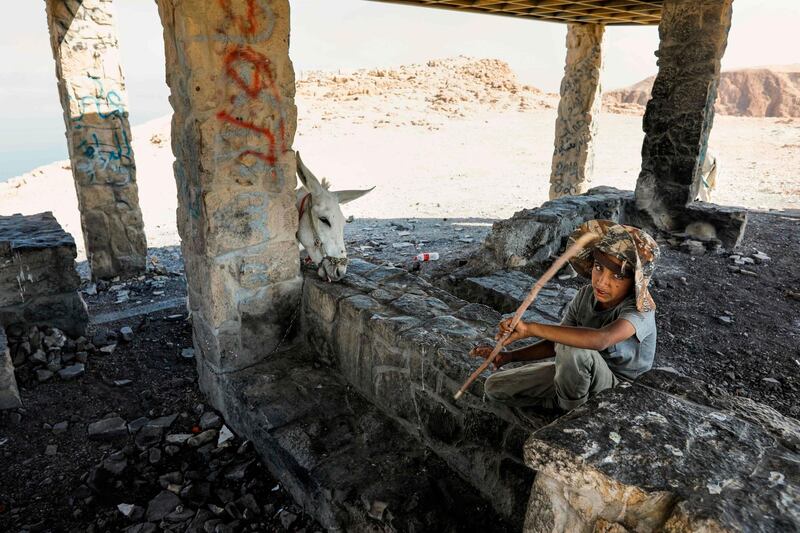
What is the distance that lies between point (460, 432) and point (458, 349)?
37 cm

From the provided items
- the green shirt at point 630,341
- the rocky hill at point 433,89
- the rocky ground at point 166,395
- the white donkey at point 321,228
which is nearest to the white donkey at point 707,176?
the rocky ground at point 166,395

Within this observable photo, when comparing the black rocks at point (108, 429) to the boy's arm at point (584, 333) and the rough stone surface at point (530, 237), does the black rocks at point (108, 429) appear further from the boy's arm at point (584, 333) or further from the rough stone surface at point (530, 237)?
the rough stone surface at point (530, 237)

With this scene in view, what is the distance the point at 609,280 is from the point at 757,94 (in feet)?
126

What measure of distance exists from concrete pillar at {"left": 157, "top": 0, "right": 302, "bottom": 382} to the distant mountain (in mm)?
28516

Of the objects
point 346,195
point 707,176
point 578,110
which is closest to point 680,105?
point 707,176

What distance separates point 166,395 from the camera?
145 inches

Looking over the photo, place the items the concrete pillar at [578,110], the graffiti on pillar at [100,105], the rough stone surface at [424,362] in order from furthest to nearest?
the concrete pillar at [578,110] → the graffiti on pillar at [100,105] → the rough stone surface at [424,362]

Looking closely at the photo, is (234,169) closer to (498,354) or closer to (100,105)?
(498,354)

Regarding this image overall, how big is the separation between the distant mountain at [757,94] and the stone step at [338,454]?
28909mm

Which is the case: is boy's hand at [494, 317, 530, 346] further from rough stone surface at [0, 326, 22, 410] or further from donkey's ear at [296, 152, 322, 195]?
rough stone surface at [0, 326, 22, 410]

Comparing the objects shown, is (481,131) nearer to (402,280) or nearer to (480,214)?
(480,214)

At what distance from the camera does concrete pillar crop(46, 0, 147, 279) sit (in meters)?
5.82

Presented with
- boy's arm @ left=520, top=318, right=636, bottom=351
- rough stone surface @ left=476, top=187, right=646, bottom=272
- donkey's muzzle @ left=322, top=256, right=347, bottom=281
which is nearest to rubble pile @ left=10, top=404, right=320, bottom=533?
donkey's muzzle @ left=322, top=256, right=347, bottom=281

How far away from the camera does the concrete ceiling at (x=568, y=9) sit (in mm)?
7344
